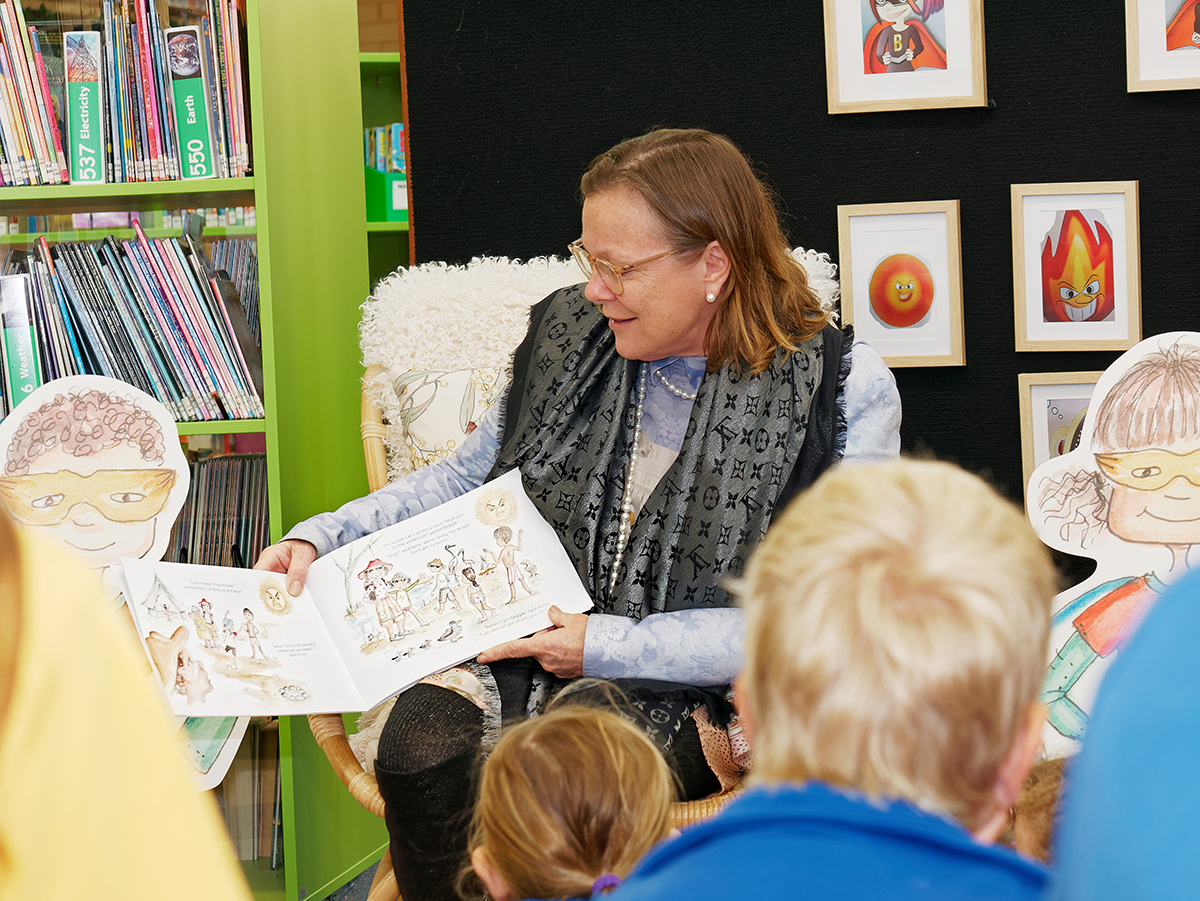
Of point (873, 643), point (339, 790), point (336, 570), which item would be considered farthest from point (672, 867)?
point (339, 790)

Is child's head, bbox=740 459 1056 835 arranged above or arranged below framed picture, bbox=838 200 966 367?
below

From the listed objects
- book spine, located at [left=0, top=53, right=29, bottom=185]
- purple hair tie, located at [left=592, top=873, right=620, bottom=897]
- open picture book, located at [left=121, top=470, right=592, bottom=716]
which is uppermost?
book spine, located at [left=0, top=53, right=29, bottom=185]

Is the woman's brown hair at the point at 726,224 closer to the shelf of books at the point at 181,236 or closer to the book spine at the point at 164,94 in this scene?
the shelf of books at the point at 181,236

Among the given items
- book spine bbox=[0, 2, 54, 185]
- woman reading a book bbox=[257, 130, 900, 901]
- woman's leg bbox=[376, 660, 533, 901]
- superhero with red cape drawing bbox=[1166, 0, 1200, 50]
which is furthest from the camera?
superhero with red cape drawing bbox=[1166, 0, 1200, 50]

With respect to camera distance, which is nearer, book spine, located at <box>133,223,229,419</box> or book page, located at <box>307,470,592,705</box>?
book page, located at <box>307,470,592,705</box>

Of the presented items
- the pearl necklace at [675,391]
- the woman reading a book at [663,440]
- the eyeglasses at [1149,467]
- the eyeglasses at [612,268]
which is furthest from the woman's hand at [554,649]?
the eyeglasses at [1149,467]

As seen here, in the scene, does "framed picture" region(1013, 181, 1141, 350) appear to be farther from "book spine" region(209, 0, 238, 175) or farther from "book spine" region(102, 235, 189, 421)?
"book spine" region(102, 235, 189, 421)

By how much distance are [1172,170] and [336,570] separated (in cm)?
209

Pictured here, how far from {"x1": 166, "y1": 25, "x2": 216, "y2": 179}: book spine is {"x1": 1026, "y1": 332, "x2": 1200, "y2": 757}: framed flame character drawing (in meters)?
1.75

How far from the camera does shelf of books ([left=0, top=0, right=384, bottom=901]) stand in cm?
204

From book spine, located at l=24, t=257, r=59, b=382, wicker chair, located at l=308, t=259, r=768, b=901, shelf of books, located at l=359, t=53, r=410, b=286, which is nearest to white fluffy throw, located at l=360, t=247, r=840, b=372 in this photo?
wicker chair, located at l=308, t=259, r=768, b=901

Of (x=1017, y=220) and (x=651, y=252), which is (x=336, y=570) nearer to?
(x=651, y=252)

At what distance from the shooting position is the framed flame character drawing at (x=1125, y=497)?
1750mm

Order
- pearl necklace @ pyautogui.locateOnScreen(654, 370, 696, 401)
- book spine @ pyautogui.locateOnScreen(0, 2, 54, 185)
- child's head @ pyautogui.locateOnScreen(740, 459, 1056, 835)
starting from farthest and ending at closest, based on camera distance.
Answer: book spine @ pyautogui.locateOnScreen(0, 2, 54, 185) < pearl necklace @ pyautogui.locateOnScreen(654, 370, 696, 401) < child's head @ pyautogui.locateOnScreen(740, 459, 1056, 835)
